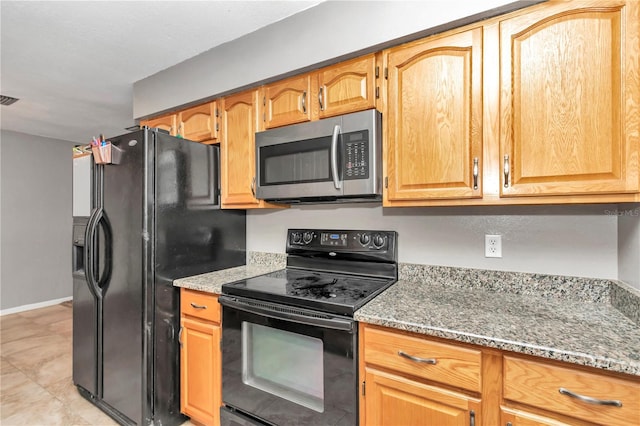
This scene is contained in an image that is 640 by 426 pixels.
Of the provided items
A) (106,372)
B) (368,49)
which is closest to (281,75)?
(368,49)

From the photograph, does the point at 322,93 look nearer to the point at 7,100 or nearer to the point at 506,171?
the point at 506,171

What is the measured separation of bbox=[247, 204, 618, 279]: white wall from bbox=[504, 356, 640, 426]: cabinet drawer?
644mm

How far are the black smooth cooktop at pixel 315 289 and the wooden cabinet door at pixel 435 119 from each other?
1.57 feet

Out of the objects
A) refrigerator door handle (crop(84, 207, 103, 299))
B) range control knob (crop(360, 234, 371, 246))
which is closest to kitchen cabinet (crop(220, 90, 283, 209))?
range control knob (crop(360, 234, 371, 246))

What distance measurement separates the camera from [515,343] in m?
0.99

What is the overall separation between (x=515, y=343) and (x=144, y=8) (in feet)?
7.43

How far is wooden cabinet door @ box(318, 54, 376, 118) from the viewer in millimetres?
1593

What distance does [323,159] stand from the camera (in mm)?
1699

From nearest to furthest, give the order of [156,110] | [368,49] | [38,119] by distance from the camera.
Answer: [368,49], [156,110], [38,119]

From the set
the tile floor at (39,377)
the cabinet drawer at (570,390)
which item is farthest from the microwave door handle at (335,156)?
the tile floor at (39,377)

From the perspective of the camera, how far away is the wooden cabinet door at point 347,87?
159 centimetres

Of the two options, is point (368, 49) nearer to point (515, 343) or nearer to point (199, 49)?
point (199, 49)

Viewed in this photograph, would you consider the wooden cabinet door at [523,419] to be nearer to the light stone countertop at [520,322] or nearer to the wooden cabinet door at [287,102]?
the light stone countertop at [520,322]

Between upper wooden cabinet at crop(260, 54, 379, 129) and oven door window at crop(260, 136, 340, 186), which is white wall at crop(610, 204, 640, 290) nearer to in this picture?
upper wooden cabinet at crop(260, 54, 379, 129)
